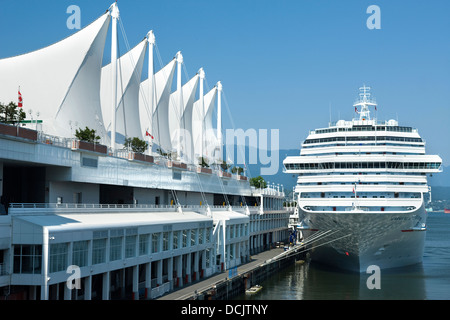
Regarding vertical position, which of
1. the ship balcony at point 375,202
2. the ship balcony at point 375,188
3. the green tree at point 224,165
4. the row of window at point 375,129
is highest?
the row of window at point 375,129

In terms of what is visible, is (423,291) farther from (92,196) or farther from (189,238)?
(92,196)

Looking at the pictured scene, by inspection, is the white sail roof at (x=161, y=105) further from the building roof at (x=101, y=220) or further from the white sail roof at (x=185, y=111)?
the building roof at (x=101, y=220)

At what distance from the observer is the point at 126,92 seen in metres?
61.2

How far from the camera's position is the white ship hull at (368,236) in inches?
1900

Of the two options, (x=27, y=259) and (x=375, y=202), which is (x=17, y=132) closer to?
(x=27, y=259)

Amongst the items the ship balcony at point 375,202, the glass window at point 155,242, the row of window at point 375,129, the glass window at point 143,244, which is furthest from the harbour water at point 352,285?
the row of window at point 375,129

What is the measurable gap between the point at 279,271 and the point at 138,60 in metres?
28.3

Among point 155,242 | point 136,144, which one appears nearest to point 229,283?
point 155,242

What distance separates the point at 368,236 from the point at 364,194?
5188 millimetres

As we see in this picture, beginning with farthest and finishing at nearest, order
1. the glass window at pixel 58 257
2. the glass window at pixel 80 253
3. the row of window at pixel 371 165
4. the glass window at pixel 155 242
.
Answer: the row of window at pixel 371 165 < the glass window at pixel 155 242 < the glass window at pixel 80 253 < the glass window at pixel 58 257

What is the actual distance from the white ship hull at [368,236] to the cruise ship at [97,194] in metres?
8.83

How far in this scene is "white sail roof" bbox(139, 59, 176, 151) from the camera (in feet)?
231
